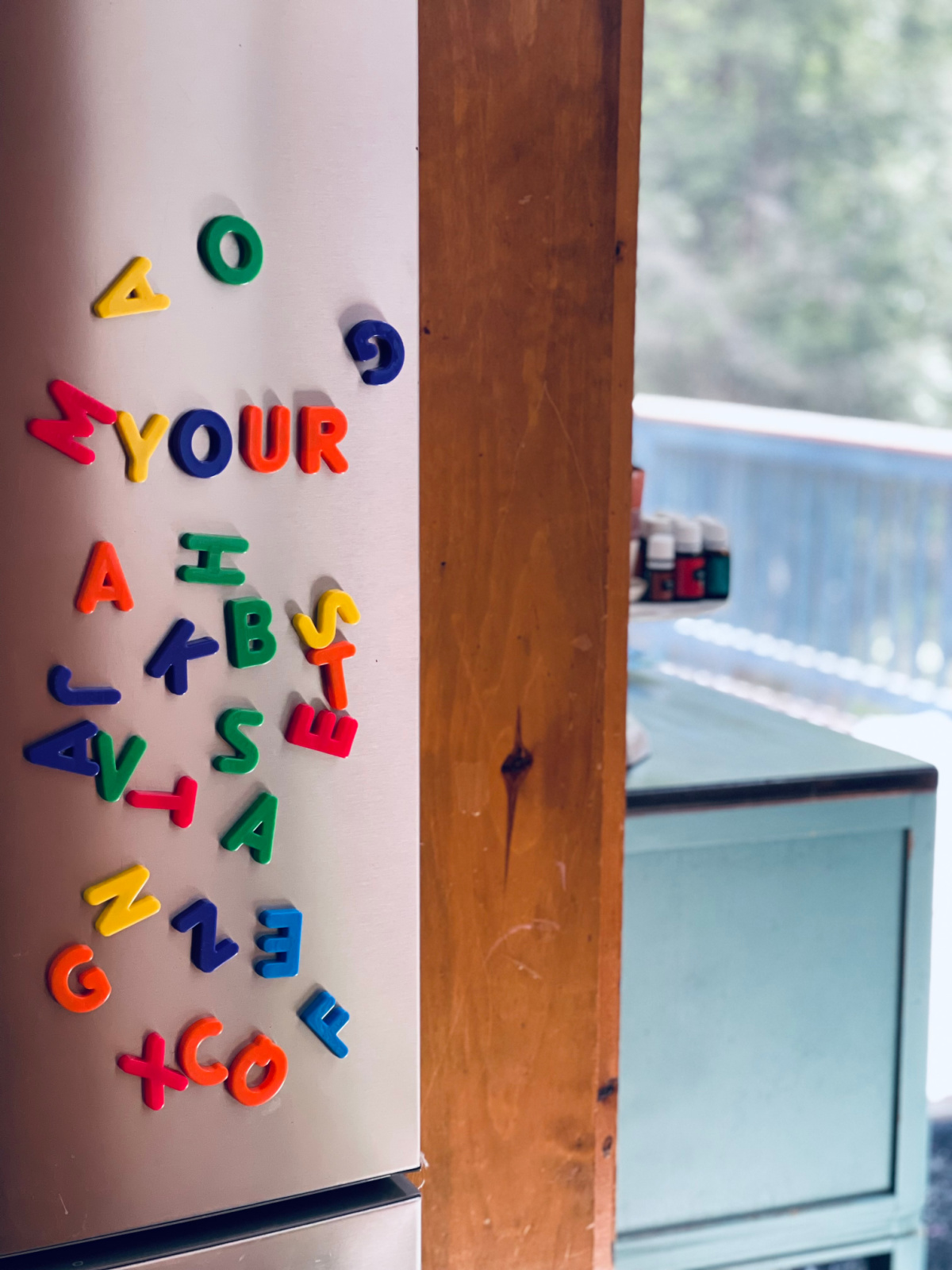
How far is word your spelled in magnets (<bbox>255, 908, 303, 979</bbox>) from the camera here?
1.02 meters

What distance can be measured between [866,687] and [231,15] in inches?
173

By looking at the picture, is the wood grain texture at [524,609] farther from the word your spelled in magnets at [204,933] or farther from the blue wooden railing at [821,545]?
the blue wooden railing at [821,545]

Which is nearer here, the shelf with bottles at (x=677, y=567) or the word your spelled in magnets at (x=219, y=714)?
the word your spelled in magnets at (x=219, y=714)

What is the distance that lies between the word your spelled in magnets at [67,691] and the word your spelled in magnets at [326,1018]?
304 mm

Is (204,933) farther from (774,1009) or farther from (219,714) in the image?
(774,1009)

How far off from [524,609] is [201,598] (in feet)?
1.22

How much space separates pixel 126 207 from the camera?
898 mm

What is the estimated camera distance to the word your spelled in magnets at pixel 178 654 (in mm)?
953

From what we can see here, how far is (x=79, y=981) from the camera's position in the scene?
3.15ft

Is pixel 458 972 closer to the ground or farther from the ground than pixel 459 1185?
farther from the ground

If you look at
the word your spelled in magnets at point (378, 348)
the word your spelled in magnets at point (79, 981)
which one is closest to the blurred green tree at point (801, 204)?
the word your spelled in magnets at point (378, 348)

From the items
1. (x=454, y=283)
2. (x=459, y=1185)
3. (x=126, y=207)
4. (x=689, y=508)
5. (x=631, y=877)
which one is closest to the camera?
(x=126, y=207)

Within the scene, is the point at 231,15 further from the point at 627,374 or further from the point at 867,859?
the point at 867,859

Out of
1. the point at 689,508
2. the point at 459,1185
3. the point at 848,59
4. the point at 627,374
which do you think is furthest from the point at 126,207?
the point at 848,59
